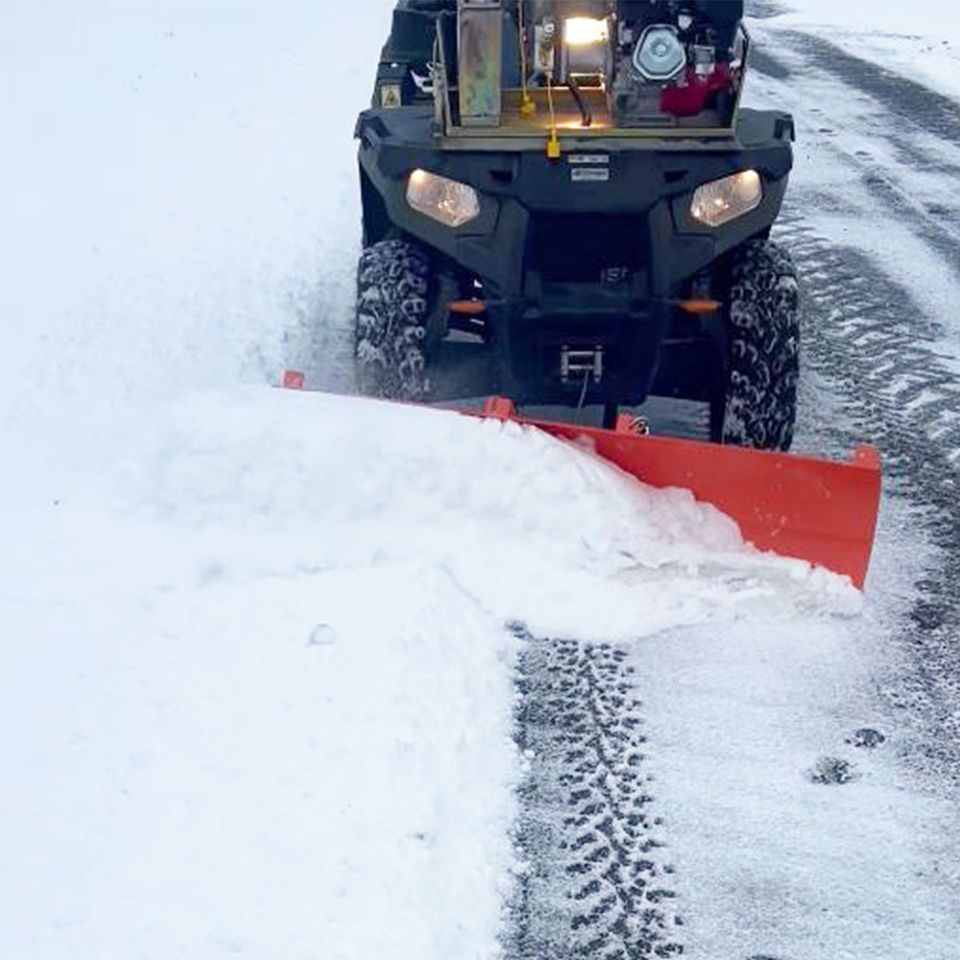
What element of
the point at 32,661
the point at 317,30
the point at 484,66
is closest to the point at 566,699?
the point at 32,661

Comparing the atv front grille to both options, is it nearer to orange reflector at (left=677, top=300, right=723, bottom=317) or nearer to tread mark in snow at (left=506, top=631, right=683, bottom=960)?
orange reflector at (left=677, top=300, right=723, bottom=317)

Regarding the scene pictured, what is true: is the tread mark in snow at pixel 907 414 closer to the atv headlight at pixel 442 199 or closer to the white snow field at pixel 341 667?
the white snow field at pixel 341 667

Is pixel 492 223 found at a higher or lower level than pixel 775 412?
higher

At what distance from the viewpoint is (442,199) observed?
5.70 metres

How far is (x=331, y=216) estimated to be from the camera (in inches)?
397

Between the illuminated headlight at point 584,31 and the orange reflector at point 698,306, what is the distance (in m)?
1.04

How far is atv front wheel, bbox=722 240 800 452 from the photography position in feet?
19.1

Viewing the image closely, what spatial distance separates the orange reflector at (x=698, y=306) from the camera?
5.77 m

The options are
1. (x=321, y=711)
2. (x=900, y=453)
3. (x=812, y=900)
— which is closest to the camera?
(x=812, y=900)

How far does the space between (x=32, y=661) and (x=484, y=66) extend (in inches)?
100

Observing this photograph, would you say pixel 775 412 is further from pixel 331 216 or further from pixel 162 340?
pixel 331 216

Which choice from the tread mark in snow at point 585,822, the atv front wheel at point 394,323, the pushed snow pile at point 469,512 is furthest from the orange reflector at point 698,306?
the tread mark in snow at point 585,822

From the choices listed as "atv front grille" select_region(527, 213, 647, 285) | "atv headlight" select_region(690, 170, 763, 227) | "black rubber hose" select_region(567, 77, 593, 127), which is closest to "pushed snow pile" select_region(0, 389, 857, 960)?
"atv front grille" select_region(527, 213, 647, 285)

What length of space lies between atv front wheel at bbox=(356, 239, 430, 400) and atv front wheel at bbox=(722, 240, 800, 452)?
42.6 inches
